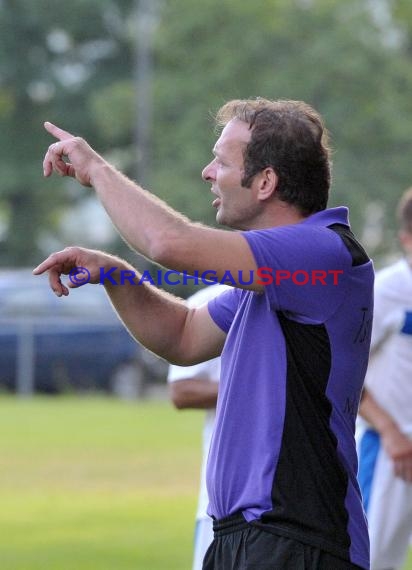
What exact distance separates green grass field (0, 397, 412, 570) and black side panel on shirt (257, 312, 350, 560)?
511cm

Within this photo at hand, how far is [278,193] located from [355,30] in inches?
1167

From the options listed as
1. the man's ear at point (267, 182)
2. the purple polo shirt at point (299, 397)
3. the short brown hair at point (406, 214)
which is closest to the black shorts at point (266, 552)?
the purple polo shirt at point (299, 397)

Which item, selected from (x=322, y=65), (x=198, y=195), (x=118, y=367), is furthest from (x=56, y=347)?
(x=322, y=65)

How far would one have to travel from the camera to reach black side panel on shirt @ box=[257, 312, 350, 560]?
165 inches

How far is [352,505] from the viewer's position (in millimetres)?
4301

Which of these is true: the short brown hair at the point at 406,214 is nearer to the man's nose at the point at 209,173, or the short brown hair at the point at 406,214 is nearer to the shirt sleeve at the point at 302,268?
the man's nose at the point at 209,173

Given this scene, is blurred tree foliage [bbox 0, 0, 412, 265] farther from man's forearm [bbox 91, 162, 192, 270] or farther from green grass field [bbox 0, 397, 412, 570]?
man's forearm [bbox 91, 162, 192, 270]

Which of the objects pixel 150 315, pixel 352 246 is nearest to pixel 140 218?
pixel 352 246

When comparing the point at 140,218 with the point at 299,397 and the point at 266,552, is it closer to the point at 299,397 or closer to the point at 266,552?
the point at 299,397

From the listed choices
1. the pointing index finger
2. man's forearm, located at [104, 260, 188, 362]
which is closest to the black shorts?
man's forearm, located at [104, 260, 188, 362]

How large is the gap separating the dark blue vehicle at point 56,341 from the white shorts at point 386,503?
17.4 meters

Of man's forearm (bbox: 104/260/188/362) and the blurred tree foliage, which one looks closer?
man's forearm (bbox: 104/260/188/362)

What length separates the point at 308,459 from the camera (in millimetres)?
4203

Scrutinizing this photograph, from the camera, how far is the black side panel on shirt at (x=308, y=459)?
420 cm
